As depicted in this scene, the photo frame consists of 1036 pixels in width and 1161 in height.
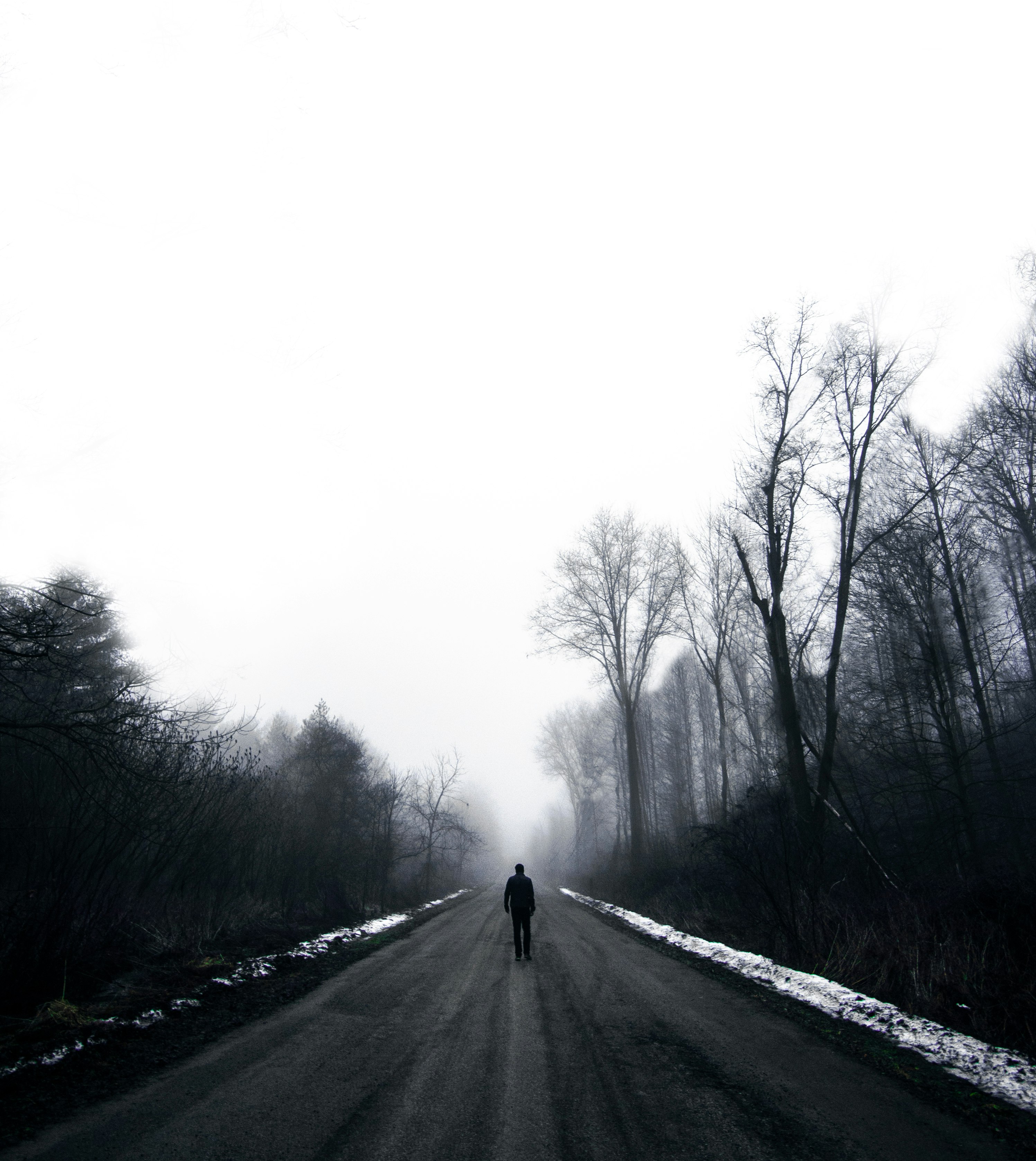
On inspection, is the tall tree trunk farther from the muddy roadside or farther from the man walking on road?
the muddy roadside

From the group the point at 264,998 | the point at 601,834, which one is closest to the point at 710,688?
the point at 601,834

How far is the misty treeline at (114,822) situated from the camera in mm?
6195

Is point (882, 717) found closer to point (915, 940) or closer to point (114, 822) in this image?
point (915, 940)

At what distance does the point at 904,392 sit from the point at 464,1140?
14.9m

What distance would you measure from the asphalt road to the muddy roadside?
0.85 ft

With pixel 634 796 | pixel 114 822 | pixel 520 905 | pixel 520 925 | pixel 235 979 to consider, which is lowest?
pixel 235 979

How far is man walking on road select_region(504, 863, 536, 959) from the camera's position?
33.8ft

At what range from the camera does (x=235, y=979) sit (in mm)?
7762

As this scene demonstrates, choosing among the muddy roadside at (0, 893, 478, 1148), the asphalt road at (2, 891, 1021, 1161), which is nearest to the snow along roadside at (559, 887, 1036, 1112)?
the asphalt road at (2, 891, 1021, 1161)

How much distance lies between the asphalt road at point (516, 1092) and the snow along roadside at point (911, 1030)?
64cm

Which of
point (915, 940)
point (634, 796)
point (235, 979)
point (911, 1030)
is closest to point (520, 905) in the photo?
point (235, 979)

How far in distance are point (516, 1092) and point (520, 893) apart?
22.1 feet

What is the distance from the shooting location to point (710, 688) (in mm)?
44594

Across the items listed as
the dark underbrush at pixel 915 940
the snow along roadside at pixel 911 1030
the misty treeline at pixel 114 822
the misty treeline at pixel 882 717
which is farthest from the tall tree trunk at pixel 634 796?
the snow along roadside at pixel 911 1030
